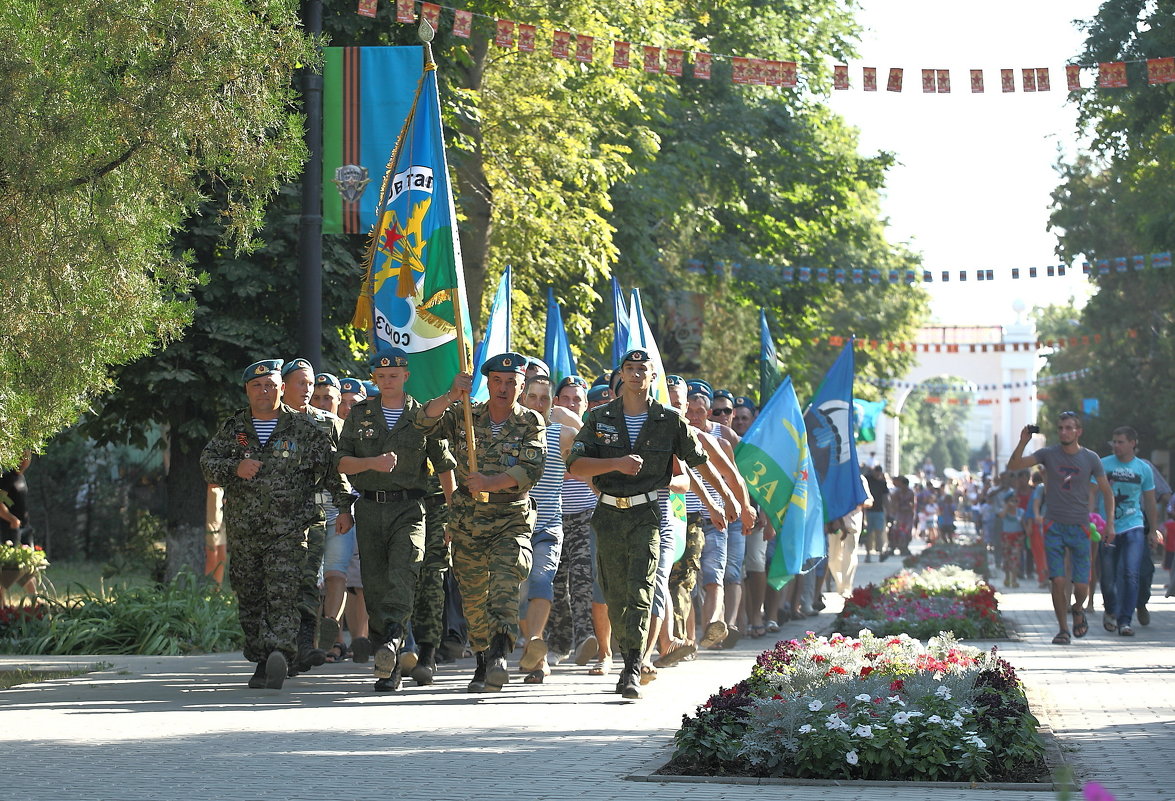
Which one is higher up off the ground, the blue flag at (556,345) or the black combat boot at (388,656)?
the blue flag at (556,345)

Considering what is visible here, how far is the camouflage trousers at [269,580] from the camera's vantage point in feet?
36.1

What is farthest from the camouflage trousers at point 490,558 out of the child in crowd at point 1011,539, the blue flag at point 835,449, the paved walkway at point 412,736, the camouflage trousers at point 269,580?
the child in crowd at point 1011,539

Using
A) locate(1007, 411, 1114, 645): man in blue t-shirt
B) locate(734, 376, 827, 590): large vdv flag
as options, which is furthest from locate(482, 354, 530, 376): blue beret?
locate(1007, 411, 1114, 645): man in blue t-shirt

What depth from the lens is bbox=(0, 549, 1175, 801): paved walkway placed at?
23.9 feet

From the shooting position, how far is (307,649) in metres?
11.9

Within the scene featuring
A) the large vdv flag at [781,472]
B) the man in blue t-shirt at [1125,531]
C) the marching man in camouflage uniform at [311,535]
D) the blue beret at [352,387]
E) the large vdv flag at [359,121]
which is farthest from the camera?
the man in blue t-shirt at [1125,531]

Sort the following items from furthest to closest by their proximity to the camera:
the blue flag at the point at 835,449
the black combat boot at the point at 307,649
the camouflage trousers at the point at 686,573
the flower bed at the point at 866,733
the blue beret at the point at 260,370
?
1. the blue flag at the point at 835,449
2. the camouflage trousers at the point at 686,573
3. the black combat boot at the point at 307,649
4. the blue beret at the point at 260,370
5. the flower bed at the point at 866,733

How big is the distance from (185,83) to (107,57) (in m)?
0.47

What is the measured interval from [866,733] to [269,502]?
4687 millimetres

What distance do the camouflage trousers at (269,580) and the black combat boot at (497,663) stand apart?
46.6 inches

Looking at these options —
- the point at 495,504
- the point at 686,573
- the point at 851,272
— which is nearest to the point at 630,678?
the point at 495,504

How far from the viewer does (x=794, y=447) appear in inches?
673

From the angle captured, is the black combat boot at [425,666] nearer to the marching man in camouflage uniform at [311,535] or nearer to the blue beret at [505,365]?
the marching man in camouflage uniform at [311,535]

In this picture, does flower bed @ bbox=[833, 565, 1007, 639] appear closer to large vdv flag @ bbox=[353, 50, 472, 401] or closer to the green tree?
large vdv flag @ bbox=[353, 50, 472, 401]
